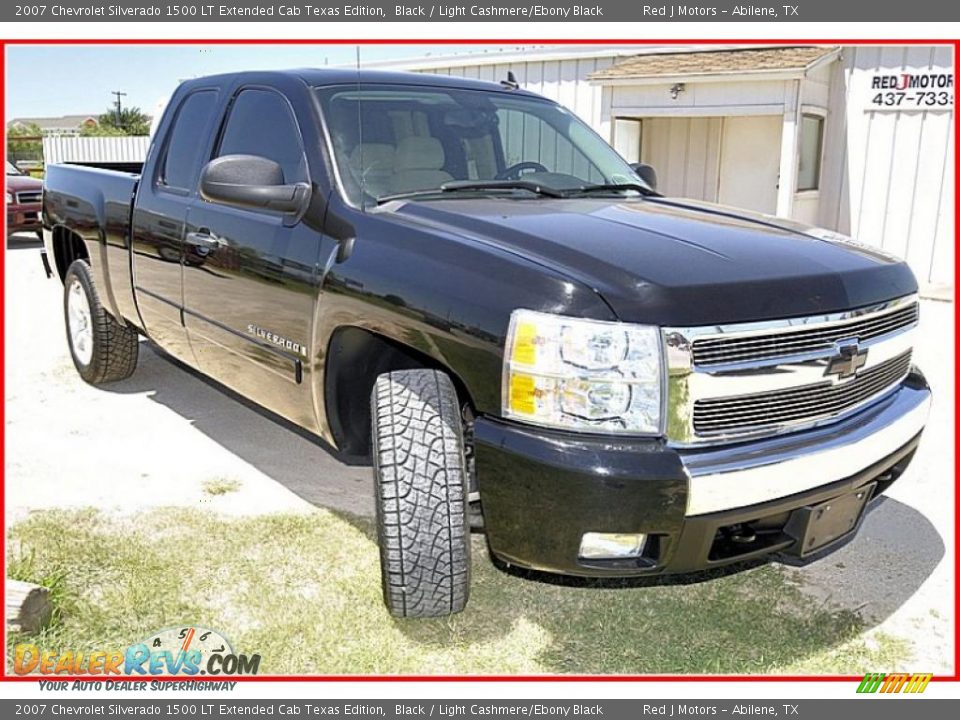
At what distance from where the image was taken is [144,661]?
3.07m

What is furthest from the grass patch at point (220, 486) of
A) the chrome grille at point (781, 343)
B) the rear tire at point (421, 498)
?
the chrome grille at point (781, 343)

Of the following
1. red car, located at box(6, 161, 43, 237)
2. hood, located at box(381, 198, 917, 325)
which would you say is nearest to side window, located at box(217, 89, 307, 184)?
hood, located at box(381, 198, 917, 325)

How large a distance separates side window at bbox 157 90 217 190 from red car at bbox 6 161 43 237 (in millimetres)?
10981

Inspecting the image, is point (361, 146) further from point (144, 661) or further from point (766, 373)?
point (144, 661)

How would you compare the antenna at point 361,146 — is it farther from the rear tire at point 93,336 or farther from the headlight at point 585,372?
the rear tire at point 93,336

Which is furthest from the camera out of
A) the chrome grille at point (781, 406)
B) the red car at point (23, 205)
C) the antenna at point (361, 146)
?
the red car at point (23, 205)

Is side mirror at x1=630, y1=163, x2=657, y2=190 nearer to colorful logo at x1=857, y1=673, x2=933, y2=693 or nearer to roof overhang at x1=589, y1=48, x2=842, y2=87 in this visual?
Answer: colorful logo at x1=857, y1=673, x2=933, y2=693

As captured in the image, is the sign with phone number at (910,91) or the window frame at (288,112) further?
the sign with phone number at (910,91)

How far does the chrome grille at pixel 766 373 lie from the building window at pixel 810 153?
9.40m

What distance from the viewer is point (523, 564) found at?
283 centimetres

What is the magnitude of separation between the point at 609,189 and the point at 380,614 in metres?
2.11

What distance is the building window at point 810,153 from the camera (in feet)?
38.9

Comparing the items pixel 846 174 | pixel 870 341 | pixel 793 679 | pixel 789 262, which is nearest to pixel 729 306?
pixel 789 262

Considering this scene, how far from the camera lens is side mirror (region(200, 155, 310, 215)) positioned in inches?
141
